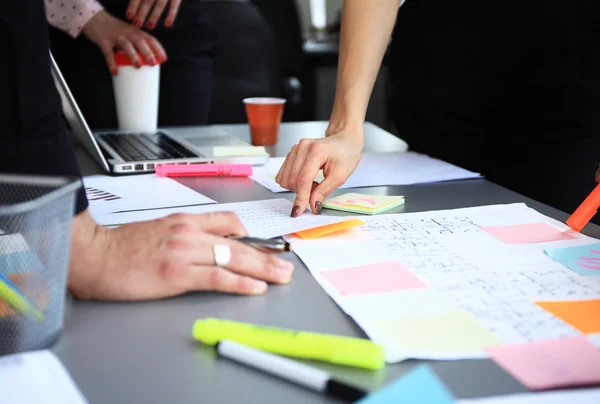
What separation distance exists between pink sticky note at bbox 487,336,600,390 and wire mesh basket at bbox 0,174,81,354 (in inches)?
15.4

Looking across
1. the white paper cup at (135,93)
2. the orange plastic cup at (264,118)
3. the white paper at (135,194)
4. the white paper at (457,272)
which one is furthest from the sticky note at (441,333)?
the white paper cup at (135,93)

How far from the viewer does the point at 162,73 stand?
1755 millimetres

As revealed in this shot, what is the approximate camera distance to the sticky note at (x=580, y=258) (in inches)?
31.0

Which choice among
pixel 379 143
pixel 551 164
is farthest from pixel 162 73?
pixel 551 164

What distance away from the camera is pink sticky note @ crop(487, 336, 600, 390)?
549mm

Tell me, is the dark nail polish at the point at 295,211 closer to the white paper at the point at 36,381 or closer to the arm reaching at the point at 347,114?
the arm reaching at the point at 347,114

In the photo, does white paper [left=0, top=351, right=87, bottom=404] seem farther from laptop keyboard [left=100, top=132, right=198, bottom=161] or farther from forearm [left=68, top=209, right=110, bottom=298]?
laptop keyboard [left=100, top=132, right=198, bottom=161]

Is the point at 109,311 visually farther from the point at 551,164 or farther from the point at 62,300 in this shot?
the point at 551,164

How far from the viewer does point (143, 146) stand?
1394mm

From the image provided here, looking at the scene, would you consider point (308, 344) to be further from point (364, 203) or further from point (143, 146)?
point (143, 146)

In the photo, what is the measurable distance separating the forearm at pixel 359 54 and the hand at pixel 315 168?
3.8 inches

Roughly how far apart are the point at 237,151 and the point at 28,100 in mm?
689

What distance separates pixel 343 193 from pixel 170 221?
457mm

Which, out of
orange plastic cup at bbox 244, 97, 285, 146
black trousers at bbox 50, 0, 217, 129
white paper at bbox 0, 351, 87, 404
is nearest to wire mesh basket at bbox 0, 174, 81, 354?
white paper at bbox 0, 351, 87, 404
